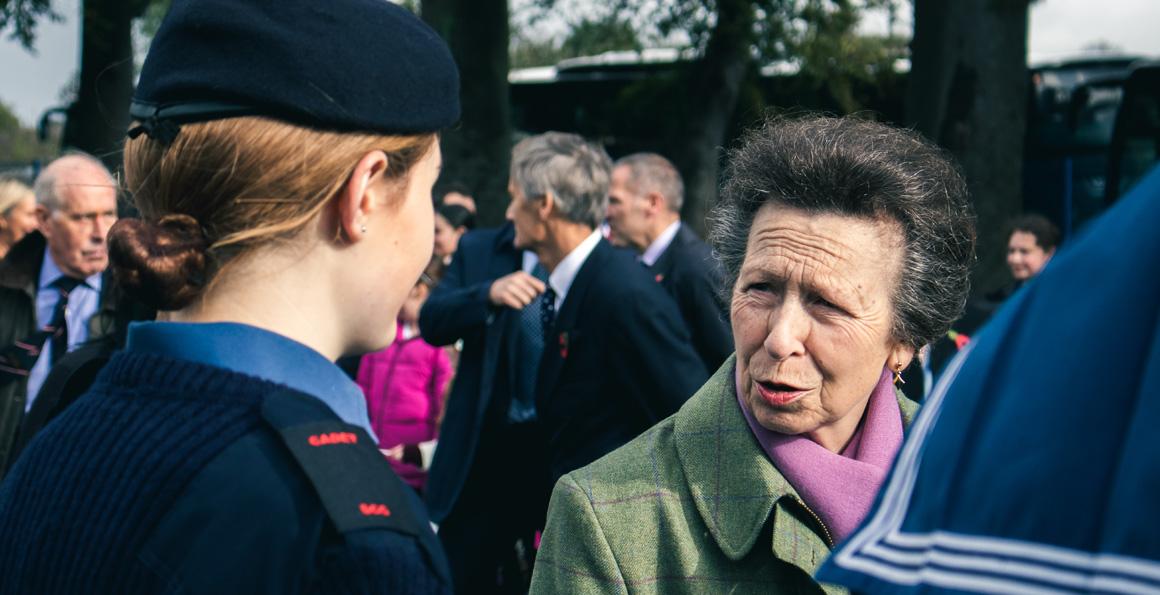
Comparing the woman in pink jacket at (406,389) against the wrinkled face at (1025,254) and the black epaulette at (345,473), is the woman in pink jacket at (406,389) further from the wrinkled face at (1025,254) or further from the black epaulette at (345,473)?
the black epaulette at (345,473)

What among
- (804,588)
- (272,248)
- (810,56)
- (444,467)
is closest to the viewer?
(272,248)

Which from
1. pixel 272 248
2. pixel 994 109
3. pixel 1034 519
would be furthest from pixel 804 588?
A: pixel 994 109

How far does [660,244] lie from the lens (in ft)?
22.4

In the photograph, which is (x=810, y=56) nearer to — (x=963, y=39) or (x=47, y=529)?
(x=963, y=39)

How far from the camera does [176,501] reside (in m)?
1.26

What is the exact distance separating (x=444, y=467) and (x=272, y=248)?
12.1 ft

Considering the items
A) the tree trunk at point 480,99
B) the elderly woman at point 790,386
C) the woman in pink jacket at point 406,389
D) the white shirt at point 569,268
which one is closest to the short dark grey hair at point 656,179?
the woman in pink jacket at point 406,389

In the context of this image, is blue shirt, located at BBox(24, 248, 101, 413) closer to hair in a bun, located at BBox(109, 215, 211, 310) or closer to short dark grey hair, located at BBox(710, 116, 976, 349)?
short dark grey hair, located at BBox(710, 116, 976, 349)

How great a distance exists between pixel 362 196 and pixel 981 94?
10.3m

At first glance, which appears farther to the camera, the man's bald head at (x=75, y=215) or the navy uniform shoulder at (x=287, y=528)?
the man's bald head at (x=75, y=215)

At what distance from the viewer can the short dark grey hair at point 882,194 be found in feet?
7.98

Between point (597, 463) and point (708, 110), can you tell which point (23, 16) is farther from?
point (597, 463)

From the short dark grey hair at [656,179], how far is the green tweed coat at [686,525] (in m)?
4.76

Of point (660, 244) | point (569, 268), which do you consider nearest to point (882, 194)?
point (569, 268)
